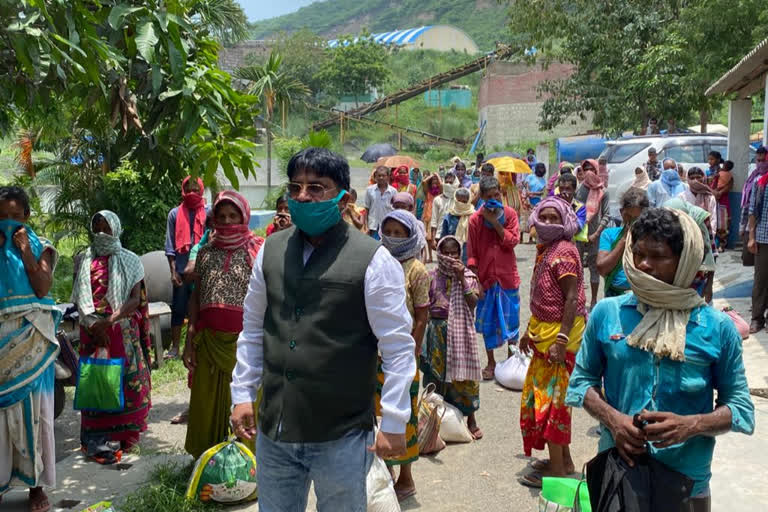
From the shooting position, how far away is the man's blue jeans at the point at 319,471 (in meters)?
3.00

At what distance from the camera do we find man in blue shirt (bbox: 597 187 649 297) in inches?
210

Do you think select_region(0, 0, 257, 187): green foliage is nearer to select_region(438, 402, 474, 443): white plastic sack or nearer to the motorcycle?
the motorcycle

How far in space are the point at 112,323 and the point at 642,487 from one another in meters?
3.89

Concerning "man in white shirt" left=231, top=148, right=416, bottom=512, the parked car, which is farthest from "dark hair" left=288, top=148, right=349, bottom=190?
the parked car

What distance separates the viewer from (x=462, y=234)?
10.2 metres

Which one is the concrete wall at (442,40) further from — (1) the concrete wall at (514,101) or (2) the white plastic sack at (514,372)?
(2) the white plastic sack at (514,372)

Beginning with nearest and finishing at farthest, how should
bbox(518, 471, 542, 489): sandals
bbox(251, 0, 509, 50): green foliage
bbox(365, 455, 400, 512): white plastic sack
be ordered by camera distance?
bbox(365, 455, 400, 512): white plastic sack, bbox(518, 471, 542, 489): sandals, bbox(251, 0, 509, 50): green foliage

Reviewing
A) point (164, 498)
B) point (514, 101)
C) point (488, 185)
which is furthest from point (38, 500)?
point (514, 101)

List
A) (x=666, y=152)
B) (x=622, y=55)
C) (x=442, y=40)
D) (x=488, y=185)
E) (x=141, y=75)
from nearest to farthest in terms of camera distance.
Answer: (x=141, y=75)
(x=488, y=185)
(x=666, y=152)
(x=622, y=55)
(x=442, y=40)

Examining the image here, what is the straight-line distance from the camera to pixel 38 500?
489 centimetres

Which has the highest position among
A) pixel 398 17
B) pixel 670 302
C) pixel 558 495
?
pixel 398 17

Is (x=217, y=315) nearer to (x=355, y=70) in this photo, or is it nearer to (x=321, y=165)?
(x=321, y=165)

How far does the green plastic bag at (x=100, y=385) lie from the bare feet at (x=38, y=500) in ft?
2.51

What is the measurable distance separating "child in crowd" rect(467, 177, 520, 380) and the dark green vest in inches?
175
